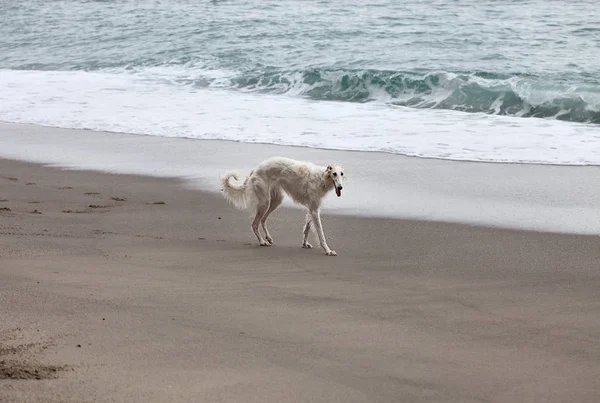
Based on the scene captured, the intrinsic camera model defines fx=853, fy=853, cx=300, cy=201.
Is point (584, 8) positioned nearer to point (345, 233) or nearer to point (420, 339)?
point (345, 233)

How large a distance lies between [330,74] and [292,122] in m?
5.46

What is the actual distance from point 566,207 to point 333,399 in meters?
5.94

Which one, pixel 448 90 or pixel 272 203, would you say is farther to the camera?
pixel 448 90

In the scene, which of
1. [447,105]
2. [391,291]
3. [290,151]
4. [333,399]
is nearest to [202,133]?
[290,151]

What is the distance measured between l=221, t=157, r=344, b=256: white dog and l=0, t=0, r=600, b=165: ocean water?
4.45 m

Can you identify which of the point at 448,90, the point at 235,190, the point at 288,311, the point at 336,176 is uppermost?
the point at 336,176

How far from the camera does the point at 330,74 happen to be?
20531 mm

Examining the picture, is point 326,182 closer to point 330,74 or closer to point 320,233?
point 320,233

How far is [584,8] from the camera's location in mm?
28844

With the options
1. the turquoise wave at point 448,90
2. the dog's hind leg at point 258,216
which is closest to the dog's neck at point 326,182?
the dog's hind leg at point 258,216

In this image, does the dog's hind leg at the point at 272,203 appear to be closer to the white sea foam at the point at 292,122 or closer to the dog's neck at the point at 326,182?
the dog's neck at the point at 326,182

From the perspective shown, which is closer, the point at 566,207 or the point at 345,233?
the point at 345,233

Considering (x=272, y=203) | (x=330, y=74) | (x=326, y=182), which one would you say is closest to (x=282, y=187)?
(x=272, y=203)

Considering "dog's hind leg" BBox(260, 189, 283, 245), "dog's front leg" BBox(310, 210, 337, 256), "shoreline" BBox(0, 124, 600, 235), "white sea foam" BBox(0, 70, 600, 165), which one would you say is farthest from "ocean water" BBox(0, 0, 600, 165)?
"dog's front leg" BBox(310, 210, 337, 256)
